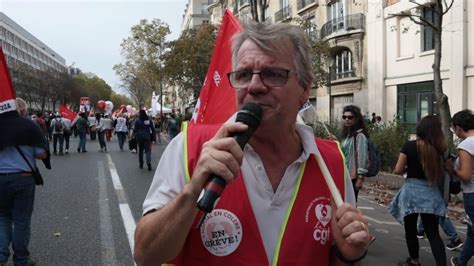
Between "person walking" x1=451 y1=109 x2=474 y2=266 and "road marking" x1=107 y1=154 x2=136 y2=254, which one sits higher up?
"person walking" x1=451 y1=109 x2=474 y2=266

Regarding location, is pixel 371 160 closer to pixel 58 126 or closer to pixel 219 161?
pixel 219 161

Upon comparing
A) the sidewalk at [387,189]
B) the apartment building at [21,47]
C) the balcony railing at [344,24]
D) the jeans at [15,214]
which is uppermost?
the apartment building at [21,47]

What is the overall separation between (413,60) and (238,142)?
987 inches

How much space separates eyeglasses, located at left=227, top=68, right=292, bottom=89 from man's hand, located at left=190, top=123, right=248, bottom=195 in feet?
1.41

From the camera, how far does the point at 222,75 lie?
4.56m

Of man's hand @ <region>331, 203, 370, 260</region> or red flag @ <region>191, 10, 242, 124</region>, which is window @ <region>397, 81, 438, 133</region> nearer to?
red flag @ <region>191, 10, 242, 124</region>

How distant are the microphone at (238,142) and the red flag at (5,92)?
3957mm

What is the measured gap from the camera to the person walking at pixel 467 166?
16.6 feet

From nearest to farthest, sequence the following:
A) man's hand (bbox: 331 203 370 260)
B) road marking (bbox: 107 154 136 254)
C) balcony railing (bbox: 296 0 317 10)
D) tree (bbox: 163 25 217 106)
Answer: man's hand (bbox: 331 203 370 260) < road marking (bbox: 107 154 136 254) < tree (bbox: 163 25 217 106) < balcony railing (bbox: 296 0 317 10)

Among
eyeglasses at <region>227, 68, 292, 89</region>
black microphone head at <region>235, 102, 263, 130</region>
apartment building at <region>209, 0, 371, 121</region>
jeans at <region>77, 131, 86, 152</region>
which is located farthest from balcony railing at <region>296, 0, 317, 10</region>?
black microphone head at <region>235, 102, 263, 130</region>

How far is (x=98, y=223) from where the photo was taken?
711 centimetres

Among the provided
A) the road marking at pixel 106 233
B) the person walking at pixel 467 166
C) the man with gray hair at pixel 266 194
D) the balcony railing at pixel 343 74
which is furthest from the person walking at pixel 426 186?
the balcony railing at pixel 343 74

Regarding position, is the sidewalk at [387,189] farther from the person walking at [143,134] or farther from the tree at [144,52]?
the tree at [144,52]

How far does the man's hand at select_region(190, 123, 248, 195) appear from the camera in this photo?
1.34 m
